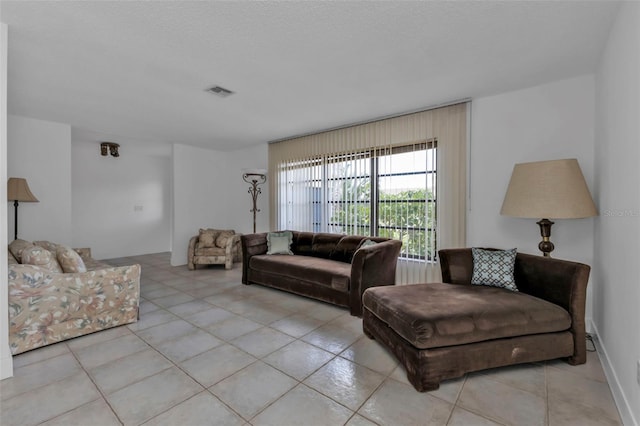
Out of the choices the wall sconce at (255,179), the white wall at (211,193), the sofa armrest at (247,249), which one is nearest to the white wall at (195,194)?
the white wall at (211,193)

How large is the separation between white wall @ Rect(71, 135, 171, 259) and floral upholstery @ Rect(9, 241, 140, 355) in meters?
A: 3.92

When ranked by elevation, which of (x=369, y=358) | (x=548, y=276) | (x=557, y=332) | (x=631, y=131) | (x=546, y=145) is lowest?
(x=369, y=358)

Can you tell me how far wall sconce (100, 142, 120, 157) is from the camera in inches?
227

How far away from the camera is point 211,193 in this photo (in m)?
6.40

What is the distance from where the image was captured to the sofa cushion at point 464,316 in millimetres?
1856

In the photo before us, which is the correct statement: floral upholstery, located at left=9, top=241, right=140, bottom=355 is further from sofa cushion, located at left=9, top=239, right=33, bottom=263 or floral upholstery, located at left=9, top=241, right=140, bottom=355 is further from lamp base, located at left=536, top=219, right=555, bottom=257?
lamp base, located at left=536, top=219, right=555, bottom=257

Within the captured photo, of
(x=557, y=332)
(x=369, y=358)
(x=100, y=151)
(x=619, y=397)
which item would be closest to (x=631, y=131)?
(x=557, y=332)

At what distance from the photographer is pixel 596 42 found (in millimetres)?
2186

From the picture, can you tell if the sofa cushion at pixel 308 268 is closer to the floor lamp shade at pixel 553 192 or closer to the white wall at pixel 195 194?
the floor lamp shade at pixel 553 192

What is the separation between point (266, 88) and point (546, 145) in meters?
2.92

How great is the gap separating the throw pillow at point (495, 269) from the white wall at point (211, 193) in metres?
3.93

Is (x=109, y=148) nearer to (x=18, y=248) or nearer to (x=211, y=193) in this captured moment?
(x=211, y=193)

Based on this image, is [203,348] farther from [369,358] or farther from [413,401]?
[413,401]

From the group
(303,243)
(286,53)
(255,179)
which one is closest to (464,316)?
(286,53)
